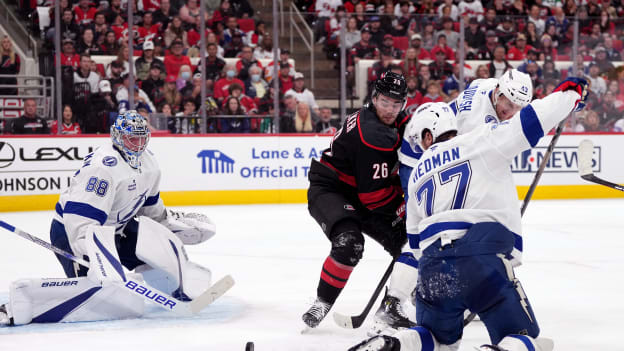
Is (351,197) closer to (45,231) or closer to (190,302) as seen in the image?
(190,302)

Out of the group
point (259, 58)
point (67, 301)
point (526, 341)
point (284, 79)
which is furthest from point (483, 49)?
point (526, 341)

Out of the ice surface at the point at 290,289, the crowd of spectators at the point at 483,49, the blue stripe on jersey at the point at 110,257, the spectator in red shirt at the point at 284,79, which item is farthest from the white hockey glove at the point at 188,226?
the crowd of spectators at the point at 483,49

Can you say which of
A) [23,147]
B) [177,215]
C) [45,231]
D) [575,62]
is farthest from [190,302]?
[575,62]

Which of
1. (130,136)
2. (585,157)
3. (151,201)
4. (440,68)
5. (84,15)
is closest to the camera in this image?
(585,157)

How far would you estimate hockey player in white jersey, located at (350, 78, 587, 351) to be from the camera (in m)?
2.20

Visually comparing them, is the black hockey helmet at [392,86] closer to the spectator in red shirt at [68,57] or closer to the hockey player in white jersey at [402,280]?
the hockey player in white jersey at [402,280]

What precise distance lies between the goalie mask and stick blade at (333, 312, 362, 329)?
3.87 feet

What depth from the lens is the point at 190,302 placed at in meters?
3.59

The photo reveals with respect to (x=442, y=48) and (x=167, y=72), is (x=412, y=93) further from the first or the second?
(x=167, y=72)

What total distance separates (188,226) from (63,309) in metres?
0.79

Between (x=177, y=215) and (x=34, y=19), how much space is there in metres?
5.34

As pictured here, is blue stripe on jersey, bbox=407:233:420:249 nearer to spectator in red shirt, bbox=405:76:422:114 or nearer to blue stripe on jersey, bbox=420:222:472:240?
blue stripe on jersey, bbox=420:222:472:240

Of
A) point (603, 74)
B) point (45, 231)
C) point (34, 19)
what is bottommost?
point (45, 231)

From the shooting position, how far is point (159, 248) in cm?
369
